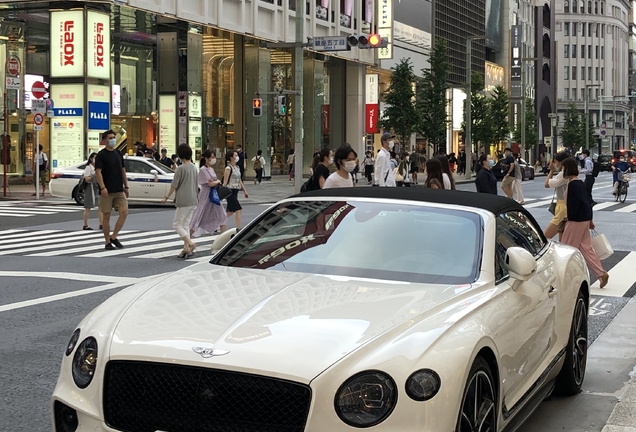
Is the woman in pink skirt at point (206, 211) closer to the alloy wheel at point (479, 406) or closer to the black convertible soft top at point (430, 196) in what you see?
the black convertible soft top at point (430, 196)

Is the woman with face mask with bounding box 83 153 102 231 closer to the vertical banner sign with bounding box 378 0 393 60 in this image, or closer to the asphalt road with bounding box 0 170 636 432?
the asphalt road with bounding box 0 170 636 432

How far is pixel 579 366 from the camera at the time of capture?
21.6ft

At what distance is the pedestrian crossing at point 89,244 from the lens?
1542 centimetres

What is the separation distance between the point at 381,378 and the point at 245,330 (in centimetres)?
66

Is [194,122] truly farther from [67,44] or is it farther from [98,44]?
[67,44]

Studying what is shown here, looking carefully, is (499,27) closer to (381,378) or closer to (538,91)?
(538,91)

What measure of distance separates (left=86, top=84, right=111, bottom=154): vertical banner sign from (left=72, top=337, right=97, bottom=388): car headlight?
31218 mm

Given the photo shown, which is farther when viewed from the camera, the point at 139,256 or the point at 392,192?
the point at 139,256

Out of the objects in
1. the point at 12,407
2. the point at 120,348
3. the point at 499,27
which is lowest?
the point at 12,407

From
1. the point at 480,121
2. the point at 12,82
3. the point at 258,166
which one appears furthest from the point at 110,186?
the point at 480,121

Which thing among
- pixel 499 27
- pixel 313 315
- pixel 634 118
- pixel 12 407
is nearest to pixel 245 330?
pixel 313 315

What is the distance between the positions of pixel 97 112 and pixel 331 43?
10.1 metres

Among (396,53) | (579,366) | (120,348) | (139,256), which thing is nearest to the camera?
(120,348)

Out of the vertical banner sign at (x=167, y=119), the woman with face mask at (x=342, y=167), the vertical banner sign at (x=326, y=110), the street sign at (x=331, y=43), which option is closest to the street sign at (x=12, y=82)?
the street sign at (x=331, y=43)
